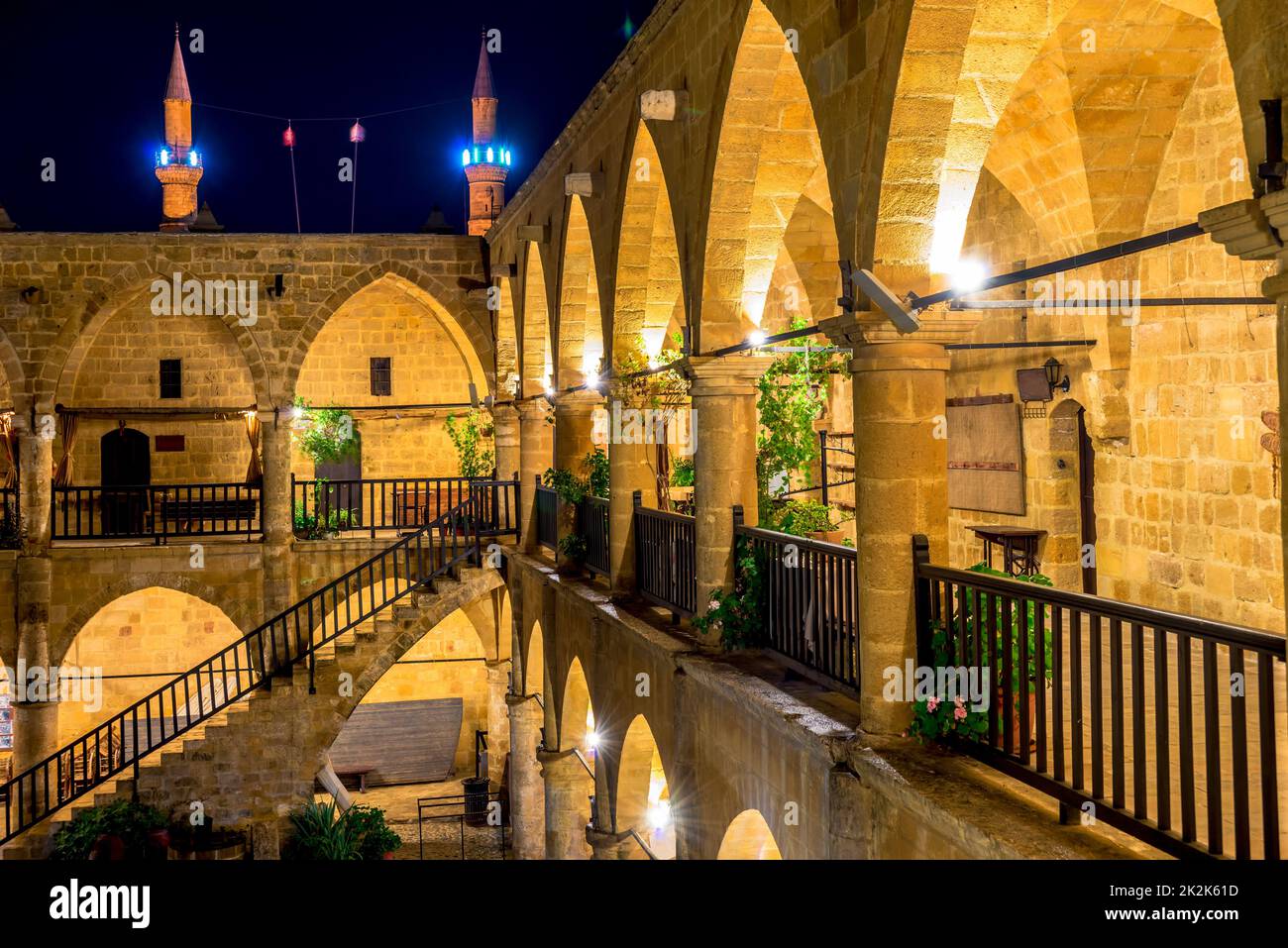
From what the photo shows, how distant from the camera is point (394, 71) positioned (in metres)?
44.6

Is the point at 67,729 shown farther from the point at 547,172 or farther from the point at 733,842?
the point at 733,842

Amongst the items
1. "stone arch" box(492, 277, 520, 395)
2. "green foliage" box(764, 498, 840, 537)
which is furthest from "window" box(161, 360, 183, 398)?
"green foliage" box(764, 498, 840, 537)

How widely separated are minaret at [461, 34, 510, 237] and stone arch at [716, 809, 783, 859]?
21765 mm

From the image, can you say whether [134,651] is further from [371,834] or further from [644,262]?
[644,262]

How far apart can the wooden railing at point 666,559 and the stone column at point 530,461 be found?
4.45 metres

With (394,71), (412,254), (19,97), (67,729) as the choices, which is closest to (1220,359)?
(412,254)

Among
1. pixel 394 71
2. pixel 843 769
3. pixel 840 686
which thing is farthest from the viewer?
pixel 394 71

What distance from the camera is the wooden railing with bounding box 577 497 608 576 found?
1052 cm

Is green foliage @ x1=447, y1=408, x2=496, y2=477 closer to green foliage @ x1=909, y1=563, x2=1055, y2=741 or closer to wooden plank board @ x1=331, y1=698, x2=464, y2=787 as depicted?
wooden plank board @ x1=331, y1=698, x2=464, y2=787

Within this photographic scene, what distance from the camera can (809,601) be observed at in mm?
6105

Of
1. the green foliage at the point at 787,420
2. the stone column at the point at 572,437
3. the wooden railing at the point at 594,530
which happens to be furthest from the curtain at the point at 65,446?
the green foliage at the point at 787,420

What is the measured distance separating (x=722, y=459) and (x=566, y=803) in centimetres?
Answer: 568

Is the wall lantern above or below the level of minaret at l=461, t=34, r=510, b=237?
below
